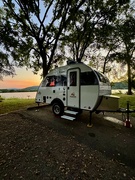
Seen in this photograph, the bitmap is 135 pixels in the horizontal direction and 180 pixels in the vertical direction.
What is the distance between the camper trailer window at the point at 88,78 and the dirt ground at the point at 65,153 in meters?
2.01

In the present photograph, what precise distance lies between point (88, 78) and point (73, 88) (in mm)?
931

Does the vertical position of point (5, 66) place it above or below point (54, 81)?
above

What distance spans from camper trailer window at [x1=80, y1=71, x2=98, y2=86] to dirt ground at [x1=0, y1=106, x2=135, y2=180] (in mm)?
2011

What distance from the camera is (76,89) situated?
18.2 ft

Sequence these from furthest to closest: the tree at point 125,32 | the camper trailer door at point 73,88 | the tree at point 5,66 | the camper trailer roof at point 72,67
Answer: the tree at point 125,32, the tree at point 5,66, the camper trailer door at point 73,88, the camper trailer roof at point 72,67

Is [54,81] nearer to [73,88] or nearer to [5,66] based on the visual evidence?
[73,88]

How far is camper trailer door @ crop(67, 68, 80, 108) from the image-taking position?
18.0ft

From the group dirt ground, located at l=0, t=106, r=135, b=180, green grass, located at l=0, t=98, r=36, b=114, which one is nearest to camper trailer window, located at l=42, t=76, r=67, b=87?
dirt ground, located at l=0, t=106, r=135, b=180

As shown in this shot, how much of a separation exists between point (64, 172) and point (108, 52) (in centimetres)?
1600

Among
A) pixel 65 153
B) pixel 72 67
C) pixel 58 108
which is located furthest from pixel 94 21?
pixel 65 153

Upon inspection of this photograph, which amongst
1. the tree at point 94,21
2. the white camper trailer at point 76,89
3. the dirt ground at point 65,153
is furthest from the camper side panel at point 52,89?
the tree at point 94,21

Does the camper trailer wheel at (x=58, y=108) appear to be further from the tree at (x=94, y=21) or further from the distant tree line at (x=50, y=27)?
the tree at (x=94, y=21)

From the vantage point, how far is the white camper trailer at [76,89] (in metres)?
4.99

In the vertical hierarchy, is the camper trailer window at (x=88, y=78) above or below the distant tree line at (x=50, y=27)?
below
